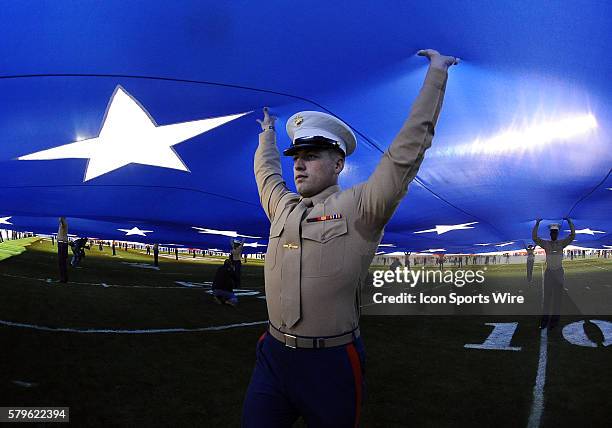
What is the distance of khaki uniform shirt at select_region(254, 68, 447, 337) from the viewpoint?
1619mm

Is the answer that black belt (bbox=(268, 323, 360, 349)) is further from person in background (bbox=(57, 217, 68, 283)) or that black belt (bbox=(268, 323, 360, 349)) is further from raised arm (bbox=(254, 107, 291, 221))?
person in background (bbox=(57, 217, 68, 283))

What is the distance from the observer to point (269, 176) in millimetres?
2215

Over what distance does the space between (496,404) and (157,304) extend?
8.03m

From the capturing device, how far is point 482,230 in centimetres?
891

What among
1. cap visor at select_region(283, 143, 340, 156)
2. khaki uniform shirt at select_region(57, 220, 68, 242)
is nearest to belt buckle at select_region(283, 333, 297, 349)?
cap visor at select_region(283, 143, 340, 156)

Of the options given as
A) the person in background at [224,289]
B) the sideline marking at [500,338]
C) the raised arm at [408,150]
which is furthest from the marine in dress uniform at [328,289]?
the person in background at [224,289]

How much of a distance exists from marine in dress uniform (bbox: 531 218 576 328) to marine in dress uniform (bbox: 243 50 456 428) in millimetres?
6486

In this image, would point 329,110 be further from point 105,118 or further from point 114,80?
point 105,118

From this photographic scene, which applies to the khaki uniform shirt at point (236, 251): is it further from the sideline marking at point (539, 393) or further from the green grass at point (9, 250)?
the green grass at point (9, 250)

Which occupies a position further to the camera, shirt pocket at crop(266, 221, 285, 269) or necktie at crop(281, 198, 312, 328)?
shirt pocket at crop(266, 221, 285, 269)

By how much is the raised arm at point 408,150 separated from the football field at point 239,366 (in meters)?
2.75

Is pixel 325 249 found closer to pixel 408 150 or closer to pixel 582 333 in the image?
pixel 408 150

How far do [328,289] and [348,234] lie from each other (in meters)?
0.21

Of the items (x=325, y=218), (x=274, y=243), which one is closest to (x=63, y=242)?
(x=274, y=243)
